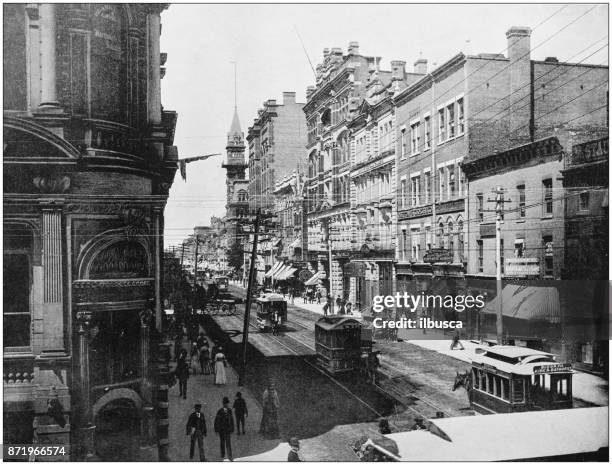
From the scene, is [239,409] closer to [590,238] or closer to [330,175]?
[330,175]

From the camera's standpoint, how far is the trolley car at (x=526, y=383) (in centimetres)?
1339

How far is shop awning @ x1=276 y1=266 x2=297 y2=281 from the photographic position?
59.2ft

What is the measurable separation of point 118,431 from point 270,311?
6910 millimetres

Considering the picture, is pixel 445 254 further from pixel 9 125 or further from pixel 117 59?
pixel 9 125

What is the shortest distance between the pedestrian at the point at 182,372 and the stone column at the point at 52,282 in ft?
9.26

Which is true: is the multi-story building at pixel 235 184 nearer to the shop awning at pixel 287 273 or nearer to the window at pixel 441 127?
the shop awning at pixel 287 273

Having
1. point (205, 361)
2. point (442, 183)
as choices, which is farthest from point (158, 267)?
point (442, 183)

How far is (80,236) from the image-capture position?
40.4 feet

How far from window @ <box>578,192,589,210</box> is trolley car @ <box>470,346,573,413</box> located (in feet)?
15.8

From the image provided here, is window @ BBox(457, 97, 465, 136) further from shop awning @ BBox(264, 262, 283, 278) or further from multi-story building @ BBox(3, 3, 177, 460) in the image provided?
multi-story building @ BBox(3, 3, 177, 460)

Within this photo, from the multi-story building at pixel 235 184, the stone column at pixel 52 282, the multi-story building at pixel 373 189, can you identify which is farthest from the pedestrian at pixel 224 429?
the multi-story building at pixel 235 184

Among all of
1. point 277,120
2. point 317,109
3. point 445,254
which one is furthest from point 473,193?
point 277,120

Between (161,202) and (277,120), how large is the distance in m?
4.42

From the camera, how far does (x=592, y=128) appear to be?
55.8ft
